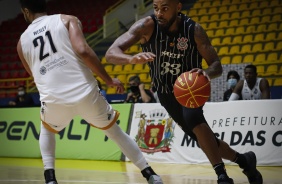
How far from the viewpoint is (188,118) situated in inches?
187

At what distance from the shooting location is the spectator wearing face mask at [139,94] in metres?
10.3

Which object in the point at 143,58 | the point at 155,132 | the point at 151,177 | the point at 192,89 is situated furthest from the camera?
the point at 155,132

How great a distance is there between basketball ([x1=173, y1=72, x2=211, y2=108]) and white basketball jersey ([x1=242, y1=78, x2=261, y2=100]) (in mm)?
4747

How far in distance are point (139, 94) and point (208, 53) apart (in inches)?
234

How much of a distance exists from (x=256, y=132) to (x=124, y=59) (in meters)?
4.44

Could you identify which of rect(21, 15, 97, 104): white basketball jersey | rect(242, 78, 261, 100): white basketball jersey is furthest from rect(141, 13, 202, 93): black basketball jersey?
rect(242, 78, 261, 100): white basketball jersey

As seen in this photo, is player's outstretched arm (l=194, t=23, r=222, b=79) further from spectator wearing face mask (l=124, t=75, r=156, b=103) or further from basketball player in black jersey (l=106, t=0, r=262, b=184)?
spectator wearing face mask (l=124, t=75, r=156, b=103)

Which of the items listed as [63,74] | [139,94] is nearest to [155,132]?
[139,94]

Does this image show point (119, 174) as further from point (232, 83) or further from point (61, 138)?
point (232, 83)

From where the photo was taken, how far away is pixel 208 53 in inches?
191

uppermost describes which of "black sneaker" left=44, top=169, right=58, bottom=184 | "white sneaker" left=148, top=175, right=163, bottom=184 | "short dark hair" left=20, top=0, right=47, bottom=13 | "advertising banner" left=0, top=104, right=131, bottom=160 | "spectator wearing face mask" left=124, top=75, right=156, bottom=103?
"short dark hair" left=20, top=0, right=47, bottom=13

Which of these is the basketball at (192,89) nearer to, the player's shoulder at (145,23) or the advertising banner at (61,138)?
the player's shoulder at (145,23)

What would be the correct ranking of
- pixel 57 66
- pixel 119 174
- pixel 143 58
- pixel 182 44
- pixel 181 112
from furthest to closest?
pixel 119 174, pixel 181 112, pixel 182 44, pixel 57 66, pixel 143 58

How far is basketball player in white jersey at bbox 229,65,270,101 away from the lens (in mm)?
8969
